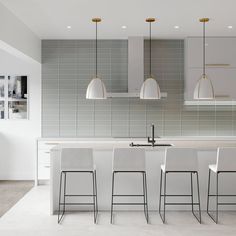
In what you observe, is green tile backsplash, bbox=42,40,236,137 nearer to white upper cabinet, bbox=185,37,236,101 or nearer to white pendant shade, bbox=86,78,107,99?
white upper cabinet, bbox=185,37,236,101

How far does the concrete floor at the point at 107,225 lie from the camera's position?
13.9 ft

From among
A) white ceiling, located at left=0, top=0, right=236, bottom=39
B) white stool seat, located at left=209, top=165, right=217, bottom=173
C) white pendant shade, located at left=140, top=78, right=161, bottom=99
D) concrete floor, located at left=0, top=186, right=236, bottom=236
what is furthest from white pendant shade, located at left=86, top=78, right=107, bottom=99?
white stool seat, located at left=209, top=165, right=217, bottom=173

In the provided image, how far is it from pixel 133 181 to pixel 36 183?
2.39 meters

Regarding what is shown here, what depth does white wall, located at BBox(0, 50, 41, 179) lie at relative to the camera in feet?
23.6

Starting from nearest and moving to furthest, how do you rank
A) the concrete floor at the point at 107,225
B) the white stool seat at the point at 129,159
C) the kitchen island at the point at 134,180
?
the concrete floor at the point at 107,225 < the white stool seat at the point at 129,159 < the kitchen island at the point at 134,180

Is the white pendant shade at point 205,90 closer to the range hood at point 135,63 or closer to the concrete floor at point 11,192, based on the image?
the range hood at point 135,63

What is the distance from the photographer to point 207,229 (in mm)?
4367

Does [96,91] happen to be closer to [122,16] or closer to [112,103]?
[122,16]

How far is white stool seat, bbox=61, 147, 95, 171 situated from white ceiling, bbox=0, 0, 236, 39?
1.84 meters

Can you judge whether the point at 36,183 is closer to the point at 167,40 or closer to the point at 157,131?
the point at 157,131

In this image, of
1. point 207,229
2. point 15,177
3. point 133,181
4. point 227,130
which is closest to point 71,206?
point 133,181

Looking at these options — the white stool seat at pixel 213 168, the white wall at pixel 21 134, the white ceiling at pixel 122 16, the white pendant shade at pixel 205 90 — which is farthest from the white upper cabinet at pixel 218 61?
the white wall at pixel 21 134

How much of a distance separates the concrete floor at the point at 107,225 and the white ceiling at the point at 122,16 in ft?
8.90

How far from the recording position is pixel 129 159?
15.0ft
